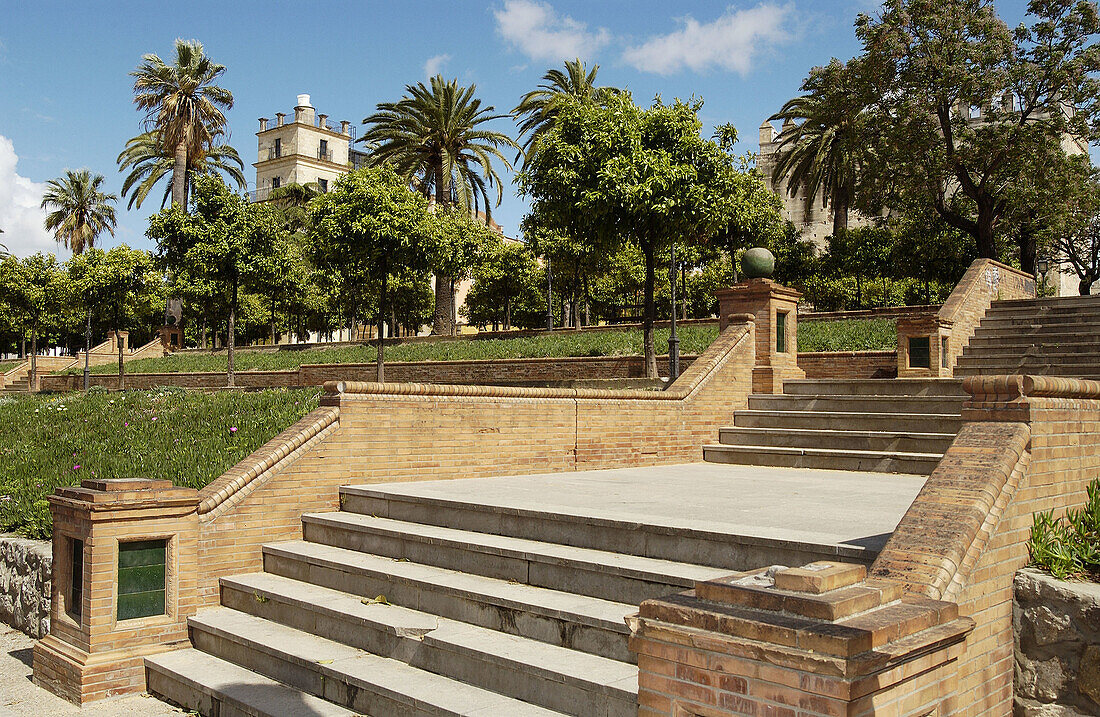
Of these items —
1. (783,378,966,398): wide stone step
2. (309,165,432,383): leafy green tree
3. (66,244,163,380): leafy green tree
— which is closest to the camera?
(783,378,966,398): wide stone step

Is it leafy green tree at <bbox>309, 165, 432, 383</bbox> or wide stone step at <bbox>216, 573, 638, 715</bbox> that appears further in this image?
leafy green tree at <bbox>309, 165, 432, 383</bbox>

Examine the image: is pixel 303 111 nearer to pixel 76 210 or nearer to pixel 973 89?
pixel 76 210

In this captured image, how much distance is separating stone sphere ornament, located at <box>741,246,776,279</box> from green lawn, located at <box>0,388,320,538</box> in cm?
658

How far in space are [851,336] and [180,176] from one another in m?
36.2

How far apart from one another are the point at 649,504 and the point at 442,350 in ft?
71.0

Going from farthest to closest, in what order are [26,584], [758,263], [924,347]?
[924,347] → [758,263] → [26,584]

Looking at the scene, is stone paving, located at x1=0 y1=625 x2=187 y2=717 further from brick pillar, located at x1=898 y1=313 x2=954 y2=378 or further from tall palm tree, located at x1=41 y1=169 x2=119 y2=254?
tall palm tree, located at x1=41 y1=169 x2=119 y2=254

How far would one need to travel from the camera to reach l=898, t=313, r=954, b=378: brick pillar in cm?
1314

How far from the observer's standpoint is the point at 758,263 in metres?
12.4

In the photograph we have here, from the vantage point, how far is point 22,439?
1186 cm

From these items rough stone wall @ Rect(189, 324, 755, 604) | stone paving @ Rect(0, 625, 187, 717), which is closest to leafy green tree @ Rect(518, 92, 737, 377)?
rough stone wall @ Rect(189, 324, 755, 604)

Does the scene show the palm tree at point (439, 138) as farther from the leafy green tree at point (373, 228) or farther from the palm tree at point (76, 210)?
the palm tree at point (76, 210)

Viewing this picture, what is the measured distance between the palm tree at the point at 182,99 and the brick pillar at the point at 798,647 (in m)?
43.4

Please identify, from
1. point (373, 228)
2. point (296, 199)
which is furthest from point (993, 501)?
point (296, 199)
